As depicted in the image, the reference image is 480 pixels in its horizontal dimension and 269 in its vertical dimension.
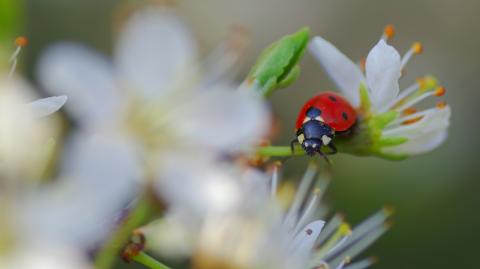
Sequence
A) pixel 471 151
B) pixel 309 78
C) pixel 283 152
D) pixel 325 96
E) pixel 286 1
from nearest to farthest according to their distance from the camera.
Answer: pixel 283 152 < pixel 325 96 < pixel 471 151 < pixel 309 78 < pixel 286 1

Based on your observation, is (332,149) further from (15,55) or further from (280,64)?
(15,55)

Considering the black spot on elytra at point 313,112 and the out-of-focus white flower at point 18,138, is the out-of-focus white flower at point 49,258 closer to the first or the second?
the out-of-focus white flower at point 18,138

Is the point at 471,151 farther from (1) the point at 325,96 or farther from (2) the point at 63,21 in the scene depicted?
(1) the point at 325,96

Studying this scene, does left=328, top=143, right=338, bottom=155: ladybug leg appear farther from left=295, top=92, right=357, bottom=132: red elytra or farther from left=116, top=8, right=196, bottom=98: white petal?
left=116, top=8, right=196, bottom=98: white petal

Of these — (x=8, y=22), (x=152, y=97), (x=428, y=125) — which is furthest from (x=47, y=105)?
(x=428, y=125)

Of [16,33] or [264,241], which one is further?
[16,33]

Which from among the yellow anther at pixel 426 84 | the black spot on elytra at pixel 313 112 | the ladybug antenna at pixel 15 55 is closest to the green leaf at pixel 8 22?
the ladybug antenna at pixel 15 55

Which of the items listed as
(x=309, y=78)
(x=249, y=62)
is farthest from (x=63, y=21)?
(x=309, y=78)
